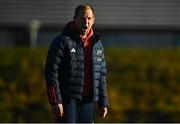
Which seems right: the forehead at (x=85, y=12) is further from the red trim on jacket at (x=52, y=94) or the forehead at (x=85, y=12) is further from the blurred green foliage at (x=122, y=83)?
the blurred green foliage at (x=122, y=83)

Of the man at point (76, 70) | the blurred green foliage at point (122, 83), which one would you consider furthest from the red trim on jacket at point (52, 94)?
the blurred green foliage at point (122, 83)

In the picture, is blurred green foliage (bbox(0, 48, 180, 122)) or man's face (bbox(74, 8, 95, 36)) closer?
man's face (bbox(74, 8, 95, 36))

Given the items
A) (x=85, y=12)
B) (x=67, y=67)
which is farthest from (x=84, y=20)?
(x=67, y=67)

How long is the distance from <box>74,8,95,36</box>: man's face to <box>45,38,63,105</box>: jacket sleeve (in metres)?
0.22

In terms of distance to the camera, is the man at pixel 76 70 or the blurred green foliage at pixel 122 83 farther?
the blurred green foliage at pixel 122 83

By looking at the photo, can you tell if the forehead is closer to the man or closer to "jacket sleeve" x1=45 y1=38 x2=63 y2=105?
the man

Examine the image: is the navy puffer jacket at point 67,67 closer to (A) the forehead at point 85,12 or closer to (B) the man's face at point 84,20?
(B) the man's face at point 84,20

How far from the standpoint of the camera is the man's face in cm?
631

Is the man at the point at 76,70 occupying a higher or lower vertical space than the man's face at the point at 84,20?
lower

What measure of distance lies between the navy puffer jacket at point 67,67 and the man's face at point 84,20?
10 cm

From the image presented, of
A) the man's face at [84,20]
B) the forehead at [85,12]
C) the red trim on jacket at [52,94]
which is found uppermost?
the forehead at [85,12]

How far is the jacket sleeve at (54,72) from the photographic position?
20.8 feet

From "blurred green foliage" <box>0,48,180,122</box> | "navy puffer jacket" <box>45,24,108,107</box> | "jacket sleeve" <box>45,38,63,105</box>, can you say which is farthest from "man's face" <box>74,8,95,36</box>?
"blurred green foliage" <box>0,48,180,122</box>

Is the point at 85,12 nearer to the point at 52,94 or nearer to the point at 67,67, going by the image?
the point at 67,67
